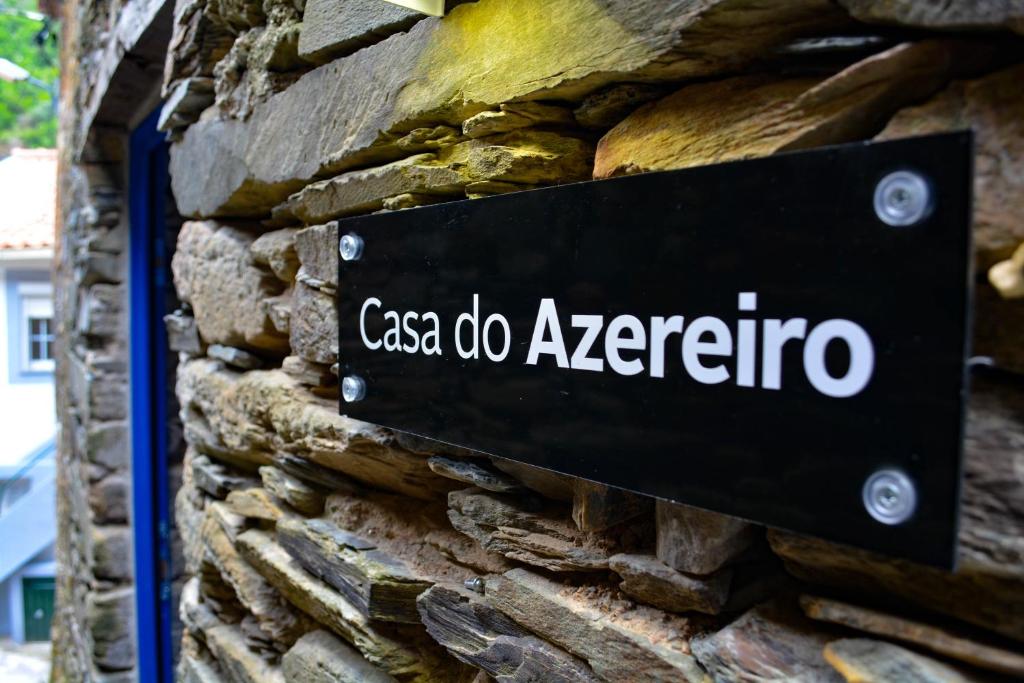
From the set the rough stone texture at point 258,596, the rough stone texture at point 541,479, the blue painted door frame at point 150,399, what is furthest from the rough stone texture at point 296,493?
the blue painted door frame at point 150,399

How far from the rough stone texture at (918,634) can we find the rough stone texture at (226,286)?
1178mm

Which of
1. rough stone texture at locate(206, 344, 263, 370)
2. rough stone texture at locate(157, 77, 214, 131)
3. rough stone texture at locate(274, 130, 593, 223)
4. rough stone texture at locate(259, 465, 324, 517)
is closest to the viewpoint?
rough stone texture at locate(274, 130, 593, 223)

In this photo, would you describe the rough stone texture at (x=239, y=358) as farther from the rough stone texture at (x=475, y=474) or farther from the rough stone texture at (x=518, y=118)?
the rough stone texture at (x=518, y=118)

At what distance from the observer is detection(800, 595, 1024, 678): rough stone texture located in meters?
0.56

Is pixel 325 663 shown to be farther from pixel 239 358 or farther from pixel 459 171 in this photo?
pixel 459 171

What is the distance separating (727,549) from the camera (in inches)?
28.5

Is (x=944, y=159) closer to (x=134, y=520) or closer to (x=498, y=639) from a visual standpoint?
(x=498, y=639)

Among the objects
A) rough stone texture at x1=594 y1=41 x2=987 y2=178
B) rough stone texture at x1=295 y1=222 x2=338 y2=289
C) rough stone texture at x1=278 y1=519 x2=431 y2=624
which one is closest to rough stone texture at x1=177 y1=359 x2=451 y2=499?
rough stone texture at x1=278 y1=519 x2=431 y2=624

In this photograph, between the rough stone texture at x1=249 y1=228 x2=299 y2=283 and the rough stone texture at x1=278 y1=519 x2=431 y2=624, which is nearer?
the rough stone texture at x1=278 y1=519 x2=431 y2=624

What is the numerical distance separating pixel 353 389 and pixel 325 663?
1.56 ft

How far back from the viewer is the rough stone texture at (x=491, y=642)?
2.84ft

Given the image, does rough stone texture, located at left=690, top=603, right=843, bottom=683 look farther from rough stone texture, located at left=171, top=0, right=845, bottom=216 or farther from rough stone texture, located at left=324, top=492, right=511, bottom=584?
rough stone texture, located at left=171, top=0, right=845, bottom=216

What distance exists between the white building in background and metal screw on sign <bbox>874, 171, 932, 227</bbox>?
21.8 feet

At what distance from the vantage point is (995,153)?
566mm
